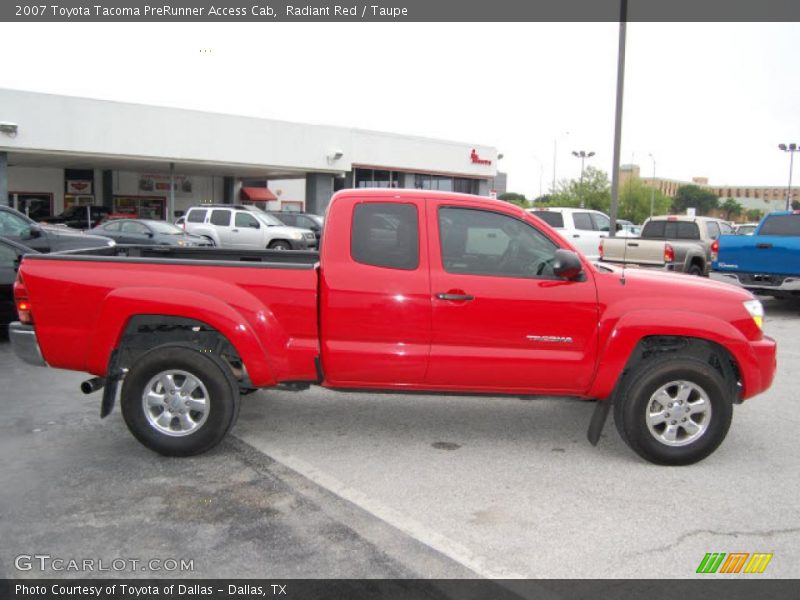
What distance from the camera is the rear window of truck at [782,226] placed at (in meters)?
13.1

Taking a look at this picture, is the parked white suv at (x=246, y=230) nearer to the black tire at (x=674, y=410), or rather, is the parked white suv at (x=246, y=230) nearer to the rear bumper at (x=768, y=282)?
the rear bumper at (x=768, y=282)

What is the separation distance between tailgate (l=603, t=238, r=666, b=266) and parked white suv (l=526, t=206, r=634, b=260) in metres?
4.38

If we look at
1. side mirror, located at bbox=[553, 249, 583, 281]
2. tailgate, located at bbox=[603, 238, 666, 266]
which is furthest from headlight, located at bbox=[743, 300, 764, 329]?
tailgate, located at bbox=[603, 238, 666, 266]

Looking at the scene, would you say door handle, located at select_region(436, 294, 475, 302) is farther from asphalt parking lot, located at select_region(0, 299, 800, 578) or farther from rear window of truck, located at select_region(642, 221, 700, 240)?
rear window of truck, located at select_region(642, 221, 700, 240)

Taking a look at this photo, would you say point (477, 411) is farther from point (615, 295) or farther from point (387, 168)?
point (387, 168)

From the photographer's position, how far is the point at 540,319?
5004 mm

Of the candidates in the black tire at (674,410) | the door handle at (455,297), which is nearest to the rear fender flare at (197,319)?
the door handle at (455,297)

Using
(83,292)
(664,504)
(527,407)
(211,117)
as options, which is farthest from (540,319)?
(211,117)

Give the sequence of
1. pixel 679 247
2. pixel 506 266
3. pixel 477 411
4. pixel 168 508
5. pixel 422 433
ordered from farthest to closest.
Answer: pixel 679 247
pixel 477 411
pixel 422 433
pixel 506 266
pixel 168 508

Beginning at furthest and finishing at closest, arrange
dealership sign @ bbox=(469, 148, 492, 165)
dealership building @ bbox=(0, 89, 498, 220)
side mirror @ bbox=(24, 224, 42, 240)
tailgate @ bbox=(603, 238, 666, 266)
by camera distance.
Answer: dealership sign @ bbox=(469, 148, 492, 165) → dealership building @ bbox=(0, 89, 498, 220) → tailgate @ bbox=(603, 238, 666, 266) → side mirror @ bbox=(24, 224, 42, 240)

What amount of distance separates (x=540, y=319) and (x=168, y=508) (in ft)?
9.11

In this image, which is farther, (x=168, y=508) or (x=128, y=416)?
(x=128, y=416)

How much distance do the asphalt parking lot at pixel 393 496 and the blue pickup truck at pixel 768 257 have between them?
279 inches

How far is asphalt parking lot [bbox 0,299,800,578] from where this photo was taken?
12.2 feet
